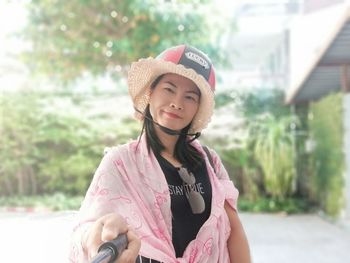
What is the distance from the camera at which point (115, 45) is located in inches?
245

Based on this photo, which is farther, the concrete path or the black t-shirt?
the concrete path

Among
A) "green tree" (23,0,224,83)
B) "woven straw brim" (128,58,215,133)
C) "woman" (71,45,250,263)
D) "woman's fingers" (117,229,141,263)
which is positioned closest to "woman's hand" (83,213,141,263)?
"woman's fingers" (117,229,141,263)

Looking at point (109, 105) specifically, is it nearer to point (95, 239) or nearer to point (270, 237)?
point (270, 237)

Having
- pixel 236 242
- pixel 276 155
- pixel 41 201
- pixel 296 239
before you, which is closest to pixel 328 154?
pixel 276 155

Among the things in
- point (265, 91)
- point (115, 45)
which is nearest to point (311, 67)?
point (265, 91)

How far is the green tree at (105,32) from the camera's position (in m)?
6.11

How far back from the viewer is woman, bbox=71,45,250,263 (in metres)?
0.73

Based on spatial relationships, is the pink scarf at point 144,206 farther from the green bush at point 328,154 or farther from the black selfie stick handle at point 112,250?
the green bush at point 328,154

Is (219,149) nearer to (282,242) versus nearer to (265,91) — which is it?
(265,91)

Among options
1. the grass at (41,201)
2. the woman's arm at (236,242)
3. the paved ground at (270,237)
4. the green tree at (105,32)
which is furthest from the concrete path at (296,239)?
the woman's arm at (236,242)

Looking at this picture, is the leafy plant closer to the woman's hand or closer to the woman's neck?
the woman's neck

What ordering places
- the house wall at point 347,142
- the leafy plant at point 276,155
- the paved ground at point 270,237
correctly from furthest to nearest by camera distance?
the leafy plant at point 276,155, the house wall at point 347,142, the paved ground at point 270,237

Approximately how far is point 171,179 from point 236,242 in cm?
18

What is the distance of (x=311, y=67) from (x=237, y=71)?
2958 mm
